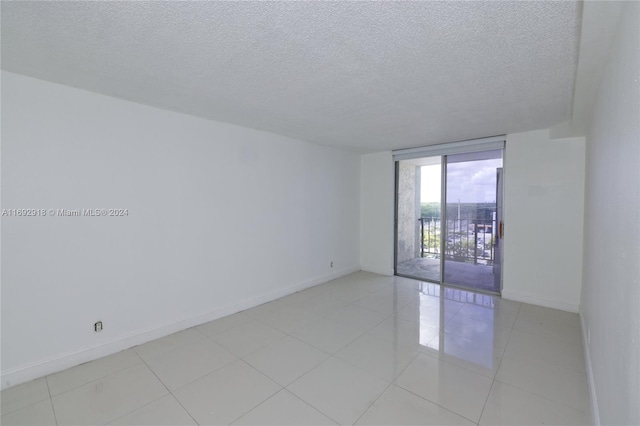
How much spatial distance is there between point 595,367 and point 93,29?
3.81 m

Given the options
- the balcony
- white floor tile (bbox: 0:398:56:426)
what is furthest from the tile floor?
the balcony

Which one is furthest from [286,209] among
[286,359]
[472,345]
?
[472,345]

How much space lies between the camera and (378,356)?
241 cm

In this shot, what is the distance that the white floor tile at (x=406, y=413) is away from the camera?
167cm

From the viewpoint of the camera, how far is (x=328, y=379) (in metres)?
2.10

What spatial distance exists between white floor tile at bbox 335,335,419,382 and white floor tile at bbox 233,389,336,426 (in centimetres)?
63

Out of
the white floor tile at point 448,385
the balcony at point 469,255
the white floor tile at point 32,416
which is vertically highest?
the balcony at point 469,255

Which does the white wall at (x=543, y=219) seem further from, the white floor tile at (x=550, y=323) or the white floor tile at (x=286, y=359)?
the white floor tile at (x=286, y=359)

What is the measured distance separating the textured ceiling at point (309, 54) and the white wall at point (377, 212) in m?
2.22

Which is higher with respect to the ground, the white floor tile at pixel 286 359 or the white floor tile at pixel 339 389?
the white floor tile at pixel 339 389

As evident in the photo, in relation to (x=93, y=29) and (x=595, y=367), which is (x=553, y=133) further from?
(x=93, y=29)

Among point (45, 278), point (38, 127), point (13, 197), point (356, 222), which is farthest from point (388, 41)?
point (356, 222)

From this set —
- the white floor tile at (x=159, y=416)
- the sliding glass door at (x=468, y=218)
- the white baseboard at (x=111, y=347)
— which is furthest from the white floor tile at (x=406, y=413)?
the sliding glass door at (x=468, y=218)

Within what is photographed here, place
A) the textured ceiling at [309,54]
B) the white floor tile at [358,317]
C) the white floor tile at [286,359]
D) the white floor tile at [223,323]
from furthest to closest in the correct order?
the white floor tile at [358,317]
the white floor tile at [223,323]
the white floor tile at [286,359]
the textured ceiling at [309,54]
